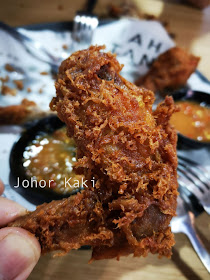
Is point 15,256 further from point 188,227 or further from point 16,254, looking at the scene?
Answer: point 188,227

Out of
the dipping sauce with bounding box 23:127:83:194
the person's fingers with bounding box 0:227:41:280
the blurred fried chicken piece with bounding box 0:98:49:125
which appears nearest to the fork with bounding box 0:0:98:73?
the blurred fried chicken piece with bounding box 0:98:49:125

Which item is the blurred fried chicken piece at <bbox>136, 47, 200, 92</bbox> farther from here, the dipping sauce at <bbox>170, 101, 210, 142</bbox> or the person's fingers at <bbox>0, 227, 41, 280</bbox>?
the person's fingers at <bbox>0, 227, 41, 280</bbox>

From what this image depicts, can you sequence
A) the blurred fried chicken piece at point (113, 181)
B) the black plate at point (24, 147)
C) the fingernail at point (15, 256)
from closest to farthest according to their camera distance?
the fingernail at point (15, 256) → the blurred fried chicken piece at point (113, 181) → the black plate at point (24, 147)

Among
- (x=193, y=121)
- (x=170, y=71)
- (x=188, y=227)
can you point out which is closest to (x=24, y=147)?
(x=188, y=227)

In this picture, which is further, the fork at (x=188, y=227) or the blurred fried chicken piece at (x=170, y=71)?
the blurred fried chicken piece at (x=170, y=71)

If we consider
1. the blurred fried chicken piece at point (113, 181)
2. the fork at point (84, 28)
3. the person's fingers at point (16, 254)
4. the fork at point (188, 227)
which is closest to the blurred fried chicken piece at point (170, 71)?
the fork at point (84, 28)

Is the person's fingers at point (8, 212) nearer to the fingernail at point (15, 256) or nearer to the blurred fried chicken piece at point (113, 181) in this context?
the blurred fried chicken piece at point (113, 181)

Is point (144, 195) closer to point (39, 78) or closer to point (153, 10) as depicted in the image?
point (39, 78)
